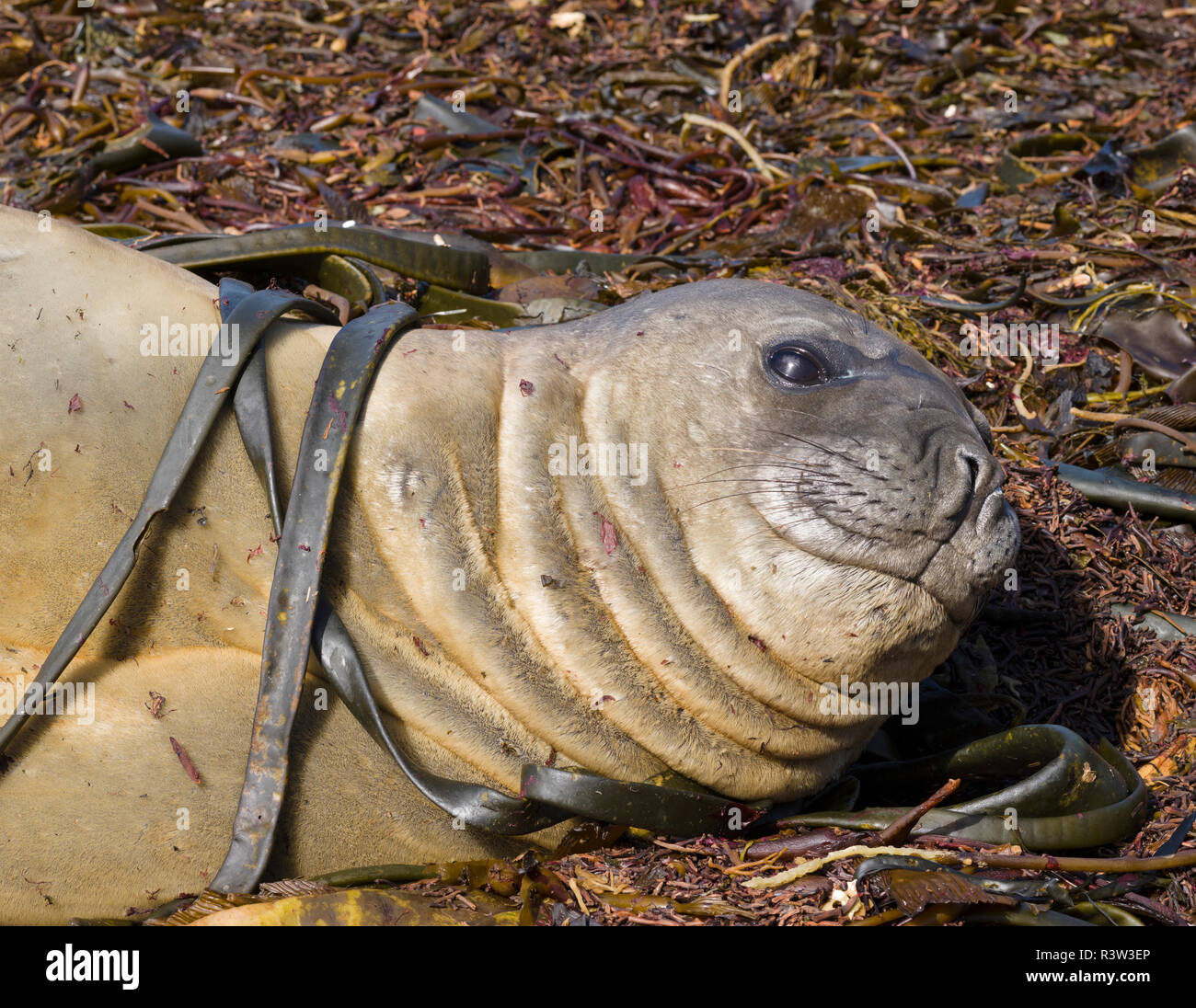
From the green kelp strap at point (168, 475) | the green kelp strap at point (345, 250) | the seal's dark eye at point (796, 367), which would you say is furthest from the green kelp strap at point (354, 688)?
the seal's dark eye at point (796, 367)

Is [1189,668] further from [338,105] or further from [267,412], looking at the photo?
[338,105]

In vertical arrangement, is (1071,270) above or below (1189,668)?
above

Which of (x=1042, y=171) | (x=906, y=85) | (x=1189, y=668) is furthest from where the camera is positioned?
(x=906, y=85)

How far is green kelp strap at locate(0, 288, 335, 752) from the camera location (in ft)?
7.60

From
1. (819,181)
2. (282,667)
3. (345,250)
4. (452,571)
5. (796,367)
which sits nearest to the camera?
(282,667)

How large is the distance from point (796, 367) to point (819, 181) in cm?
247

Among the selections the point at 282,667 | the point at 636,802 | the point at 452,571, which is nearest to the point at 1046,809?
the point at 636,802

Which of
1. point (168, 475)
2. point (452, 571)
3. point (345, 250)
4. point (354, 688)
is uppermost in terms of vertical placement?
point (345, 250)

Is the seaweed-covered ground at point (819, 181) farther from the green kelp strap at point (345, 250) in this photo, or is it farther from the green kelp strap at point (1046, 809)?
the green kelp strap at point (345, 250)

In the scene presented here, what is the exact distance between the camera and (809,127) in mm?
5789

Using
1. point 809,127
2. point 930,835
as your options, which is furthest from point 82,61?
point 930,835

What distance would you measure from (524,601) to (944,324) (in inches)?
93.4

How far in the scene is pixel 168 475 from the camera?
8.02 ft

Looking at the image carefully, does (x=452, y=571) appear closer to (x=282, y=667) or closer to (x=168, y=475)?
(x=282, y=667)
